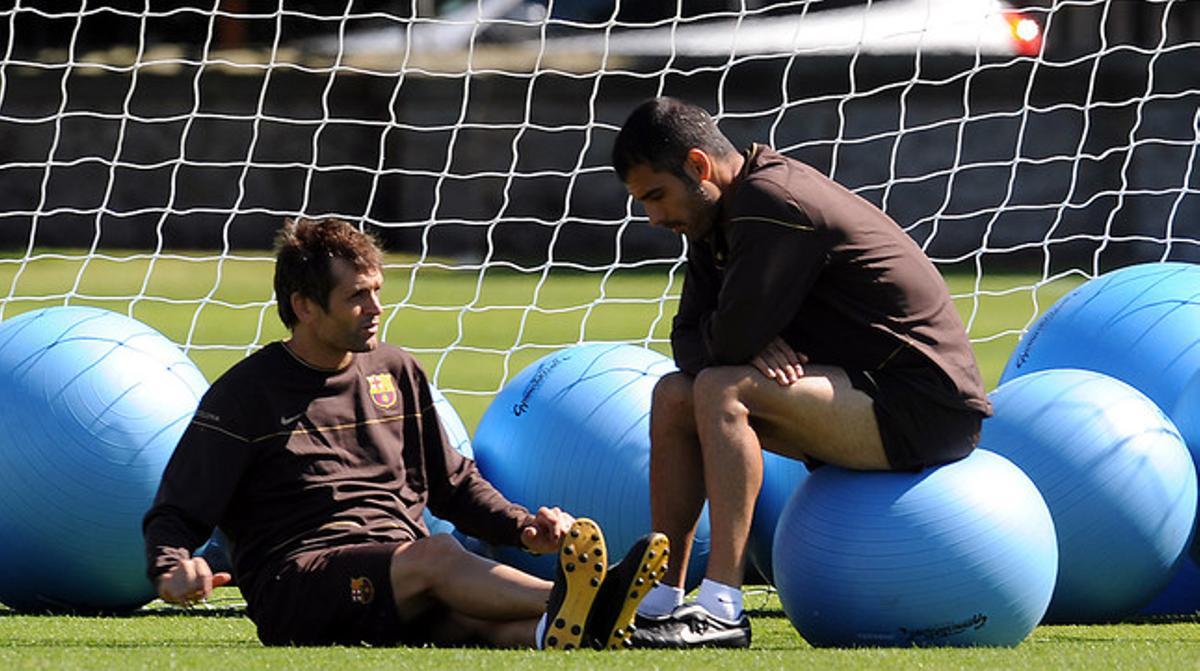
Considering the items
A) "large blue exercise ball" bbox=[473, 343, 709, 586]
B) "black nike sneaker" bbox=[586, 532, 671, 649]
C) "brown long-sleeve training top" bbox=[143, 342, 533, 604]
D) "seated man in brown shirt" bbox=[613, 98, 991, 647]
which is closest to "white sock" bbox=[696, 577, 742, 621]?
"seated man in brown shirt" bbox=[613, 98, 991, 647]

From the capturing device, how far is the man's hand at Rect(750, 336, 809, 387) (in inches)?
223

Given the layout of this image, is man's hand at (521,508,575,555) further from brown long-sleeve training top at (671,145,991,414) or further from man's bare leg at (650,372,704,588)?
brown long-sleeve training top at (671,145,991,414)

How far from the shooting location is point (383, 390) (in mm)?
5891

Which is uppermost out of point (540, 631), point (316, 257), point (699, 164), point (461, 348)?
point (699, 164)

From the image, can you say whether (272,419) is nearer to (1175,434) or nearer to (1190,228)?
(1175,434)

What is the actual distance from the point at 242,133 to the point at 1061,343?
1227 centimetres

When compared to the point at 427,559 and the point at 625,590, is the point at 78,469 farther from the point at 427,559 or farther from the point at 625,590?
the point at 625,590

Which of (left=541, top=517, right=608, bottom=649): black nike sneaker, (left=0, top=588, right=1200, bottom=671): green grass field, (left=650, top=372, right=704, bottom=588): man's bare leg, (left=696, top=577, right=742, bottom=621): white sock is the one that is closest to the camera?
(left=0, top=588, right=1200, bottom=671): green grass field

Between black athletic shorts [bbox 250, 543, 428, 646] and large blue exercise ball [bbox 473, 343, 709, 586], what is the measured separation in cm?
121

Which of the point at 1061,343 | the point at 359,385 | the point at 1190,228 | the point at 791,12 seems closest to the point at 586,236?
the point at 791,12

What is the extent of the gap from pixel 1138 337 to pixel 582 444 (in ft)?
5.97

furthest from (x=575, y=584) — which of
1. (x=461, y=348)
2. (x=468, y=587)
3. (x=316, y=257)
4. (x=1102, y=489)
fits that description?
(x=461, y=348)

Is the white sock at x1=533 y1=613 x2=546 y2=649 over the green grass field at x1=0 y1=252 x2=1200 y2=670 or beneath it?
over

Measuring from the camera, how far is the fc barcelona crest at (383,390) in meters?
5.87
